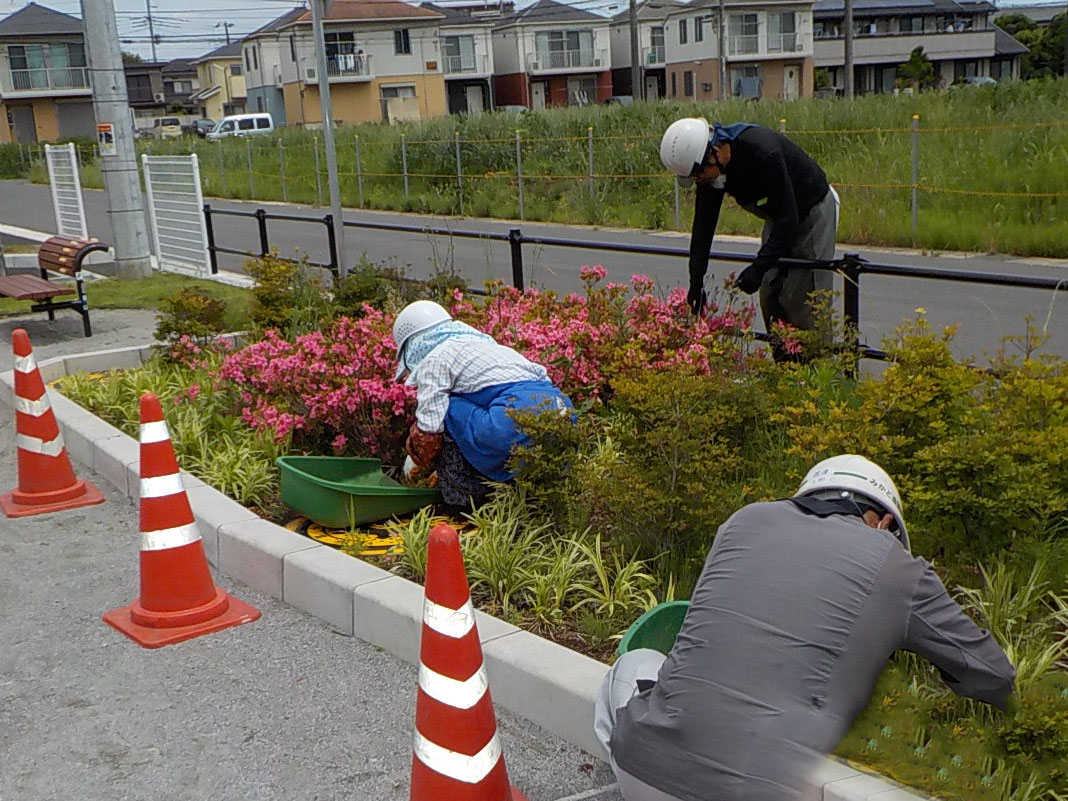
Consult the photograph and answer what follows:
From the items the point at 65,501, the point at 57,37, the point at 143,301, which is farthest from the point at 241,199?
the point at 57,37

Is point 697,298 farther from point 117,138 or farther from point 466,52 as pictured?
point 466,52

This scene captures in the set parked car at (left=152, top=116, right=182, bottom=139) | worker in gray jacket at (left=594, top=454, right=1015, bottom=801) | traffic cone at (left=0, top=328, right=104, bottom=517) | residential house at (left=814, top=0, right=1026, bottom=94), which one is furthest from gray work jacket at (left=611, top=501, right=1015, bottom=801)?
residential house at (left=814, top=0, right=1026, bottom=94)

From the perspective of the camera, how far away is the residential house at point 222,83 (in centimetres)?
8677

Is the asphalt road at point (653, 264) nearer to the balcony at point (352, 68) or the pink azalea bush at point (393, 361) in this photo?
the pink azalea bush at point (393, 361)

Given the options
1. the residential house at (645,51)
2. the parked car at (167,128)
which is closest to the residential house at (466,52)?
the residential house at (645,51)

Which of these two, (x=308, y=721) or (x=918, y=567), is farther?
(x=308, y=721)

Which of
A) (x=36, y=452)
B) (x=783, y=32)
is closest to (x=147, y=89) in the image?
(x=783, y=32)

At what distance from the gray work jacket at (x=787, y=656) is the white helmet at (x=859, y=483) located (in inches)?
5.5

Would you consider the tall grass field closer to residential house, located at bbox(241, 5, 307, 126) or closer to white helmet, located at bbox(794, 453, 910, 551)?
white helmet, located at bbox(794, 453, 910, 551)

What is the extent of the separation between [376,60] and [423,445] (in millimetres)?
61826

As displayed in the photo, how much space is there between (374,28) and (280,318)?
5826cm

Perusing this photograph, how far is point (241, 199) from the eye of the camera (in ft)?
109

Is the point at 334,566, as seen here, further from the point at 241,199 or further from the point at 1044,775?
the point at 241,199

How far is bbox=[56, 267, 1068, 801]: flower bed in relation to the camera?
3.00 metres
